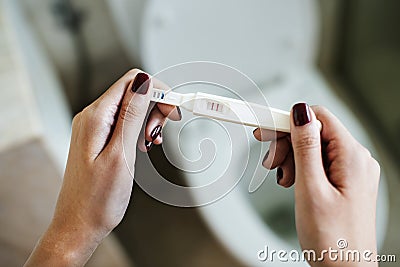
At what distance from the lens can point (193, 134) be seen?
58cm

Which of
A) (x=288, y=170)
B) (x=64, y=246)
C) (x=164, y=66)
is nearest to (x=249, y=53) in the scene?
(x=164, y=66)

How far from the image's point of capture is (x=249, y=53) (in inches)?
37.5

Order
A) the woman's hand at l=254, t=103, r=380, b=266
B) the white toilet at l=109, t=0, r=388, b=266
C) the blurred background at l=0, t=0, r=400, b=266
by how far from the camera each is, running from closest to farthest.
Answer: the woman's hand at l=254, t=103, r=380, b=266, the blurred background at l=0, t=0, r=400, b=266, the white toilet at l=109, t=0, r=388, b=266

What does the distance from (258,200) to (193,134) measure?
424mm

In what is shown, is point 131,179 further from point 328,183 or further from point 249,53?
point 249,53

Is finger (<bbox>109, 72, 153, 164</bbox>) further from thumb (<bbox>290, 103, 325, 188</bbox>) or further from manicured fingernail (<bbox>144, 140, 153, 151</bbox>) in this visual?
thumb (<bbox>290, 103, 325, 188</bbox>)

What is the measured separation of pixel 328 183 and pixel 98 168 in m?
0.21

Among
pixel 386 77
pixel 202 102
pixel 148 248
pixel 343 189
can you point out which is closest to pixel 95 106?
pixel 202 102

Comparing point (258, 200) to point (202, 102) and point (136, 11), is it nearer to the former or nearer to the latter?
point (136, 11)

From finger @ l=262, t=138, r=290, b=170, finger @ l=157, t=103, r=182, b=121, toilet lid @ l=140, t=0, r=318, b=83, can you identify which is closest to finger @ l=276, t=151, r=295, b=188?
finger @ l=262, t=138, r=290, b=170

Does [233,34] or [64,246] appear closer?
[64,246]

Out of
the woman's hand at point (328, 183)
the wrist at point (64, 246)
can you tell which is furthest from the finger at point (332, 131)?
the wrist at point (64, 246)

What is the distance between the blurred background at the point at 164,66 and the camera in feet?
2.22

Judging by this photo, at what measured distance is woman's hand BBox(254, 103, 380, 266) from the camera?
1.45 feet
